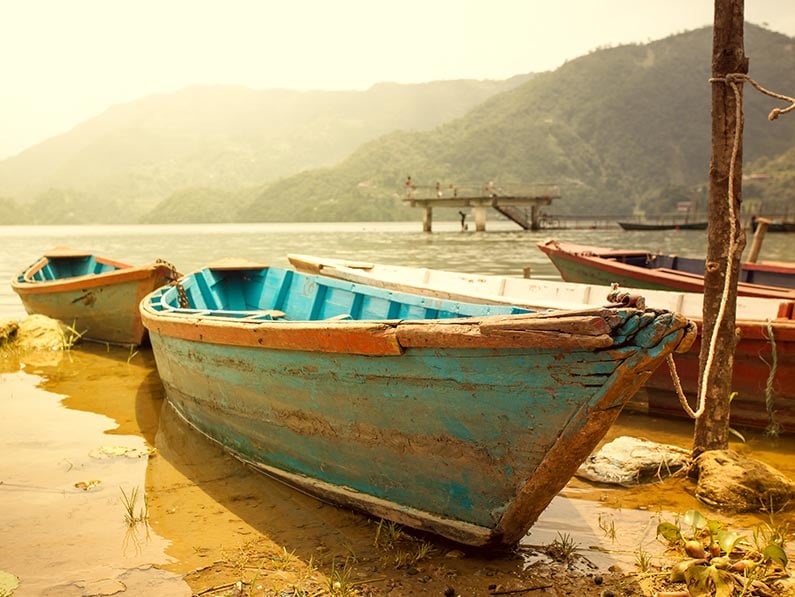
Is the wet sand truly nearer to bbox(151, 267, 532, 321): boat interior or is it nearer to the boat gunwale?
bbox(151, 267, 532, 321): boat interior

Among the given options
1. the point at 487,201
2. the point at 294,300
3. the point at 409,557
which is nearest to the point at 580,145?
the point at 487,201

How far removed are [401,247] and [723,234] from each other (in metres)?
33.7

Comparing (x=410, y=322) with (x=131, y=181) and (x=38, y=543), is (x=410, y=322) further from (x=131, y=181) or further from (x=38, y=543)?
(x=131, y=181)

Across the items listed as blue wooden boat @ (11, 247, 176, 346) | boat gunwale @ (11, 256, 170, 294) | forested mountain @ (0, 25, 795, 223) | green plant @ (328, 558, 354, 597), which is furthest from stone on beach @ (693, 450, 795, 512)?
forested mountain @ (0, 25, 795, 223)

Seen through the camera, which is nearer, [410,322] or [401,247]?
[410,322]

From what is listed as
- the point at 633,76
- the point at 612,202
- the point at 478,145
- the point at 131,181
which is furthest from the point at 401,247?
the point at 131,181

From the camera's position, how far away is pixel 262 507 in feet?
15.0

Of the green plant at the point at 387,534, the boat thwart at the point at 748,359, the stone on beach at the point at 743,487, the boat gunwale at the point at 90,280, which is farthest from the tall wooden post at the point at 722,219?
the boat gunwale at the point at 90,280

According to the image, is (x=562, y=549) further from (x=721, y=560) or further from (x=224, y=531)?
(x=224, y=531)

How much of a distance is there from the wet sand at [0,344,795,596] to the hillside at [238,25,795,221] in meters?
102

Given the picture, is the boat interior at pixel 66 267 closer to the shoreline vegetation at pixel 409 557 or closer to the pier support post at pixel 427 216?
the shoreline vegetation at pixel 409 557

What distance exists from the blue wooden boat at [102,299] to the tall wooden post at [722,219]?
6.85m

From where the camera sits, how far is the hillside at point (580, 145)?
111688 millimetres

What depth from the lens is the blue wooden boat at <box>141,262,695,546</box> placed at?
2.96 meters
